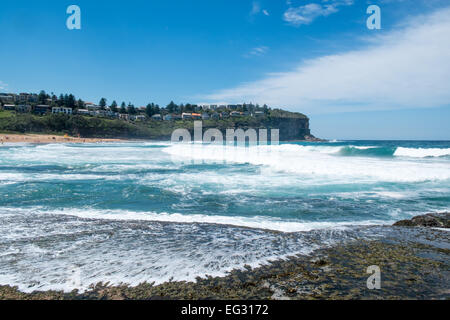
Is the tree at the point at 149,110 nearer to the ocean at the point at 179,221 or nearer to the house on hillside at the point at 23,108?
the house on hillside at the point at 23,108

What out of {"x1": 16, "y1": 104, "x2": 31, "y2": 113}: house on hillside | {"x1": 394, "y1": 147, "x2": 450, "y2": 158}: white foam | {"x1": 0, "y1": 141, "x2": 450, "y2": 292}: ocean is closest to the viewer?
{"x1": 0, "y1": 141, "x2": 450, "y2": 292}: ocean

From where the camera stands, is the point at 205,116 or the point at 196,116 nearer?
the point at 196,116

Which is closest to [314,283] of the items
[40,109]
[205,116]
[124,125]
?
[124,125]

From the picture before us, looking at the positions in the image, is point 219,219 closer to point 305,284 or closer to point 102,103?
point 305,284

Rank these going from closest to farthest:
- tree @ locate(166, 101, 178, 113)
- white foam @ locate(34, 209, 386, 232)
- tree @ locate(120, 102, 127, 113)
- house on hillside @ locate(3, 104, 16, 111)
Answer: white foam @ locate(34, 209, 386, 232) < house on hillside @ locate(3, 104, 16, 111) < tree @ locate(120, 102, 127, 113) < tree @ locate(166, 101, 178, 113)

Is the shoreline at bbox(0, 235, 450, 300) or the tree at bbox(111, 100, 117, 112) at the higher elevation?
the tree at bbox(111, 100, 117, 112)

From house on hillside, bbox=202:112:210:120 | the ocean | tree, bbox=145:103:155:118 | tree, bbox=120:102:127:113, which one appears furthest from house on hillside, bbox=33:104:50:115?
the ocean

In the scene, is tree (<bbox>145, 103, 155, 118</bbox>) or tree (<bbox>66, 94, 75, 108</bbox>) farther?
tree (<bbox>145, 103, 155, 118</bbox>)

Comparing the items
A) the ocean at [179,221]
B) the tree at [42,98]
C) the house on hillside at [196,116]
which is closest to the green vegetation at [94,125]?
the house on hillside at [196,116]

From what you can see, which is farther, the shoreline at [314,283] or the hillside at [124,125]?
the hillside at [124,125]

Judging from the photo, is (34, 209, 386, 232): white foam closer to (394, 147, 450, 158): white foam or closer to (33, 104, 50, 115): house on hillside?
(394, 147, 450, 158): white foam

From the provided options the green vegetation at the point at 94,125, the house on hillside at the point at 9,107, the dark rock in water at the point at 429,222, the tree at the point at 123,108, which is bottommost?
the dark rock in water at the point at 429,222
